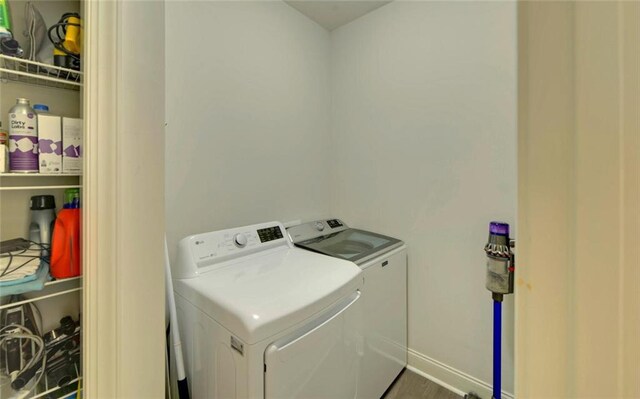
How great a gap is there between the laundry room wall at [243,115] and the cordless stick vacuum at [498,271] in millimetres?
1315

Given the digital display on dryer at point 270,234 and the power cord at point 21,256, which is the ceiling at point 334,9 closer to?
the digital display on dryer at point 270,234

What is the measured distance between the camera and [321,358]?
1.05 metres

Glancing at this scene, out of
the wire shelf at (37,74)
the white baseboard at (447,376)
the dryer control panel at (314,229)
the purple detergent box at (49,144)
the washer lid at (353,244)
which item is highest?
the wire shelf at (37,74)

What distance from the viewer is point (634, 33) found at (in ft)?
0.86

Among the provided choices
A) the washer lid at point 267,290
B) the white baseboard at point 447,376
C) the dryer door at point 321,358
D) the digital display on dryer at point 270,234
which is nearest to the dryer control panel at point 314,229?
the digital display on dryer at point 270,234

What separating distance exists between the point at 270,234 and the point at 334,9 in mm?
1798

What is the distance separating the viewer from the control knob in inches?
56.5

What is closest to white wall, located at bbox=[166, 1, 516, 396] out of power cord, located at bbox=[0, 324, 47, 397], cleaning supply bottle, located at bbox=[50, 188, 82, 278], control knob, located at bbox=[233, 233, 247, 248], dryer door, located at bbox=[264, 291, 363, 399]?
control knob, located at bbox=[233, 233, 247, 248]

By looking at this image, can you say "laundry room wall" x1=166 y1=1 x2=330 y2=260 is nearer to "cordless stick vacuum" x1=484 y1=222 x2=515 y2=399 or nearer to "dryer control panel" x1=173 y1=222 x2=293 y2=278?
"dryer control panel" x1=173 y1=222 x2=293 y2=278

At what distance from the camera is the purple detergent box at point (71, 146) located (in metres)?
0.97

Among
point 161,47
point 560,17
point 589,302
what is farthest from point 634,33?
point 161,47

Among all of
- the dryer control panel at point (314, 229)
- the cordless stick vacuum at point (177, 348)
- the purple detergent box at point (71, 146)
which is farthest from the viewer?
the dryer control panel at point (314, 229)

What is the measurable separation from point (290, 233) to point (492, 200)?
1277mm

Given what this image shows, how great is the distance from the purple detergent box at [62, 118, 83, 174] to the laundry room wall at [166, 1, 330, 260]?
1.38ft
